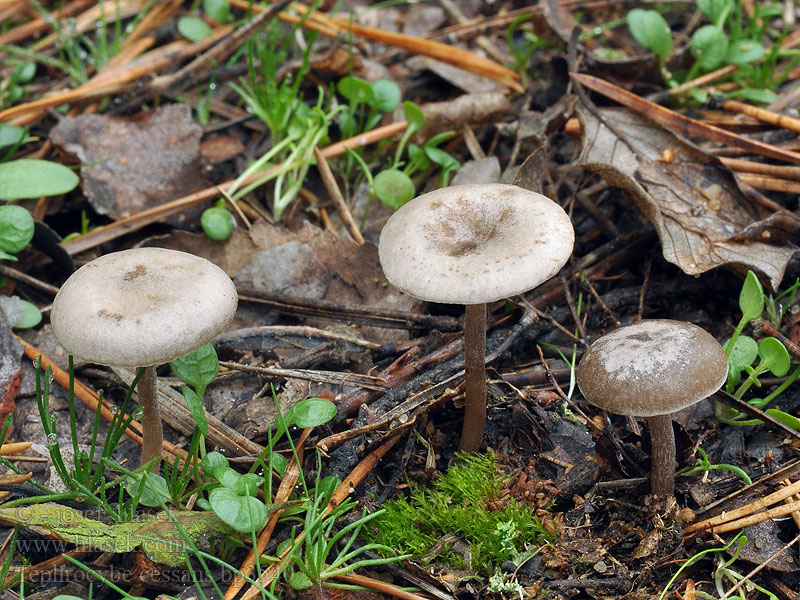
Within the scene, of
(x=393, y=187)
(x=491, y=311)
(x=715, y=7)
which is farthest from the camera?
(x=715, y=7)

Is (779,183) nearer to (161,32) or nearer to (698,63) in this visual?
(698,63)

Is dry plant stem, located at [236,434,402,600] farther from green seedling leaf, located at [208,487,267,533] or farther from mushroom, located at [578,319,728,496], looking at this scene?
mushroom, located at [578,319,728,496]

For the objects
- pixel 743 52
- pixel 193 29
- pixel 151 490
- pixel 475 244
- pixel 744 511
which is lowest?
pixel 744 511

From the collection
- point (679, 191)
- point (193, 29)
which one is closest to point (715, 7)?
point (679, 191)

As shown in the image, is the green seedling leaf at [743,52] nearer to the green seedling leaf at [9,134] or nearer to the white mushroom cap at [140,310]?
the white mushroom cap at [140,310]

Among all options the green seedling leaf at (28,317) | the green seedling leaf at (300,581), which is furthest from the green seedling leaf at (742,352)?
the green seedling leaf at (28,317)

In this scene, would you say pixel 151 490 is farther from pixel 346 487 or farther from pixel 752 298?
pixel 752 298

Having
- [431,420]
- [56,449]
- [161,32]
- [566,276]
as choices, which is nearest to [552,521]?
[431,420]
